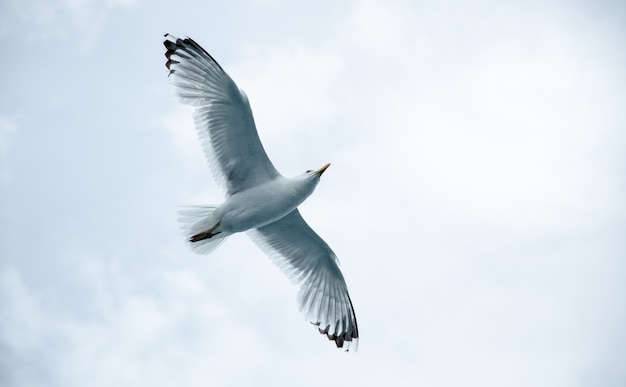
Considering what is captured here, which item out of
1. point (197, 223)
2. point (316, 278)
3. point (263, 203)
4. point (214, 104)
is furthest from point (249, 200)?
point (316, 278)

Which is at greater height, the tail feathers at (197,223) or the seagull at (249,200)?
the seagull at (249,200)

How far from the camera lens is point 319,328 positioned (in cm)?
936

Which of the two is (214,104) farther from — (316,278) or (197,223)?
(316,278)

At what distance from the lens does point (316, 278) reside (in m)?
9.35

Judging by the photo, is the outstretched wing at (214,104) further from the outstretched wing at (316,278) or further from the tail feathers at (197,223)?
the outstretched wing at (316,278)

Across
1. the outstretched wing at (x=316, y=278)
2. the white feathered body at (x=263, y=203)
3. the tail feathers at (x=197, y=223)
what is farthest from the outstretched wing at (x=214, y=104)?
the outstretched wing at (x=316, y=278)

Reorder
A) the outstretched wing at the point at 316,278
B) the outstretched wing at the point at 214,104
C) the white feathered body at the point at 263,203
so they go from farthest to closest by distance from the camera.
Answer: the outstretched wing at the point at 316,278, the white feathered body at the point at 263,203, the outstretched wing at the point at 214,104

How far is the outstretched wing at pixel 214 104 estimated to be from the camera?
8.00 meters

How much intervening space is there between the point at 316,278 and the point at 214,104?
277 centimetres

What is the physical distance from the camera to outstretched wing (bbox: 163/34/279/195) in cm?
800

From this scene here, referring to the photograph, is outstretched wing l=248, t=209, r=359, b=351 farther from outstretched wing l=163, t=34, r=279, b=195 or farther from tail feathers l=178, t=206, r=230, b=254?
outstretched wing l=163, t=34, r=279, b=195

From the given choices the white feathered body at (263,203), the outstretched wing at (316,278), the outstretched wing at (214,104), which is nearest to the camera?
the outstretched wing at (214,104)

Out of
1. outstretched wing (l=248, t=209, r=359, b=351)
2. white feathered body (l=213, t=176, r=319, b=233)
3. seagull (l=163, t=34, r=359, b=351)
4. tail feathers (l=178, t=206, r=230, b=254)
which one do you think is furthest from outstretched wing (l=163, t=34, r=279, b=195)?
outstretched wing (l=248, t=209, r=359, b=351)

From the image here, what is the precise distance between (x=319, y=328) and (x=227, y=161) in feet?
8.59
